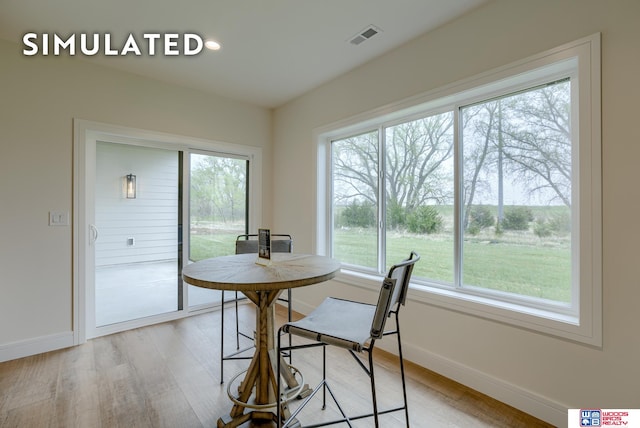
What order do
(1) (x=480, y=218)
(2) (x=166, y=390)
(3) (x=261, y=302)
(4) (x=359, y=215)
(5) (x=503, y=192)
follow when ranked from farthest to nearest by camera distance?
1. (4) (x=359, y=215)
2. (1) (x=480, y=218)
3. (5) (x=503, y=192)
4. (2) (x=166, y=390)
5. (3) (x=261, y=302)

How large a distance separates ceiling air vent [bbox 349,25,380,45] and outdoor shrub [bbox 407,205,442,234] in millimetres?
1499

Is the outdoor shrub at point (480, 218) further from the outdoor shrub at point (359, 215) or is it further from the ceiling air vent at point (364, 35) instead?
the ceiling air vent at point (364, 35)

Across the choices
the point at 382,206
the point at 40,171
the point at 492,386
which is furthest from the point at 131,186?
the point at 492,386

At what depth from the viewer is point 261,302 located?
5.50 ft

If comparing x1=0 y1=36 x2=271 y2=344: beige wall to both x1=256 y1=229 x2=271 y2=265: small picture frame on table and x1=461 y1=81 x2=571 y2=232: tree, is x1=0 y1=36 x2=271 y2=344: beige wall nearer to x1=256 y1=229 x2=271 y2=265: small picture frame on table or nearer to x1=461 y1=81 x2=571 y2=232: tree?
x1=256 y1=229 x2=271 y2=265: small picture frame on table

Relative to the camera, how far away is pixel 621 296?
58.1 inches

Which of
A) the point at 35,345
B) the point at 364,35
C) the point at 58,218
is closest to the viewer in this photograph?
the point at 364,35

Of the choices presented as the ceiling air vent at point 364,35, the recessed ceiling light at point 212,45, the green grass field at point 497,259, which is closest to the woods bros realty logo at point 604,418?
the green grass field at point 497,259

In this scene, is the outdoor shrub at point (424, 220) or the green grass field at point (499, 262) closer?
the green grass field at point (499, 262)

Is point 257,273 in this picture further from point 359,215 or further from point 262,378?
point 359,215

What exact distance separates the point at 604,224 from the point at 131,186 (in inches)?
155

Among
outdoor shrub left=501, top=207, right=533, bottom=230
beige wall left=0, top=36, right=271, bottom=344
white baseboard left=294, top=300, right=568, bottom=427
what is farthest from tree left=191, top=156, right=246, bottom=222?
outdoor shrub left=501, top=207, right=533, bottom=230

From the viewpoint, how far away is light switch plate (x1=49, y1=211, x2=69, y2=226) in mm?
2554

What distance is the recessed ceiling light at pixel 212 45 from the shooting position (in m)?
2.46
